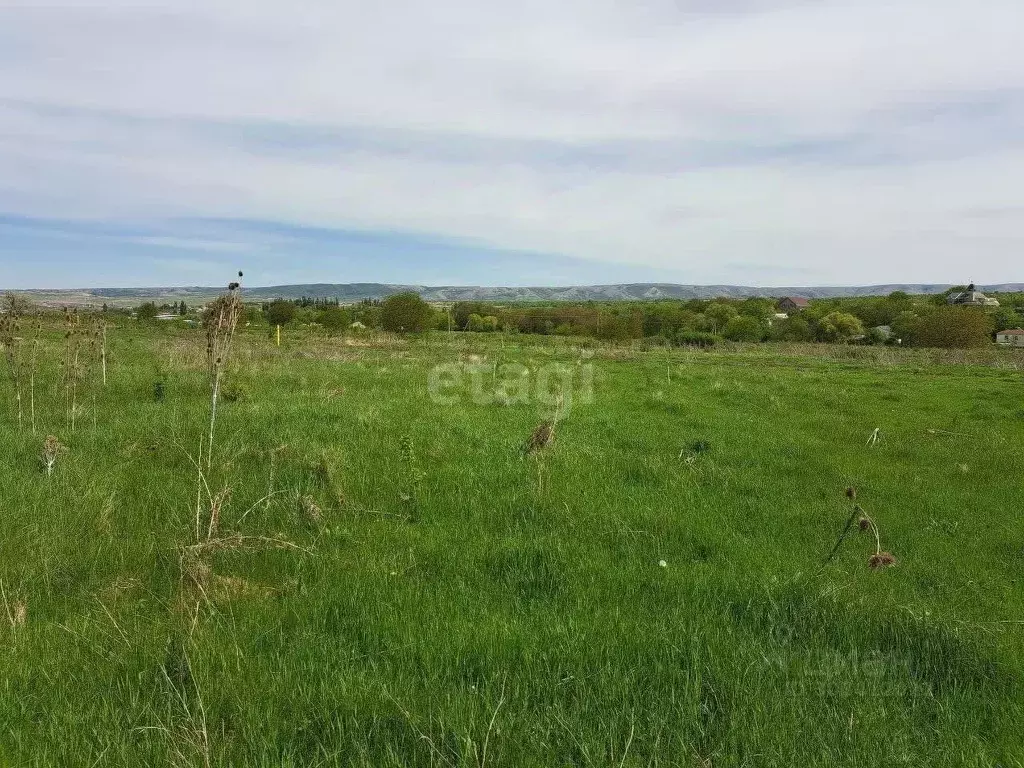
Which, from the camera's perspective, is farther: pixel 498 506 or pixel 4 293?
pixel 4 293

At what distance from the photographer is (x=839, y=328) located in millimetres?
80562

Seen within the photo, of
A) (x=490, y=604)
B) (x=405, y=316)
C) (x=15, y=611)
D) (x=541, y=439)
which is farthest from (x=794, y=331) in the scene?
(x=15, y=611)

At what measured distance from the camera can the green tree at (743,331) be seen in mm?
79188

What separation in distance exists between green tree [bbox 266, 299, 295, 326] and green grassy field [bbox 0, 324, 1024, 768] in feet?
161

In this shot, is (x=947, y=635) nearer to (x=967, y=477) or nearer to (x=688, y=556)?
(x=688, y=556)

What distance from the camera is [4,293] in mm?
9219

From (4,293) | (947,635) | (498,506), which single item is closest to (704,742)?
(947,635)

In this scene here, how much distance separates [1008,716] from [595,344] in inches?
1869

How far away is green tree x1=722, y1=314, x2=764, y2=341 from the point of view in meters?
79.2

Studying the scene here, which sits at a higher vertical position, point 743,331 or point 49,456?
point 743,331

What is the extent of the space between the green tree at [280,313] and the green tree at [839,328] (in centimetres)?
6642

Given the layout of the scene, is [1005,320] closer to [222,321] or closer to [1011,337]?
[1011,337]

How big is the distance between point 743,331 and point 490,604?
81608mm

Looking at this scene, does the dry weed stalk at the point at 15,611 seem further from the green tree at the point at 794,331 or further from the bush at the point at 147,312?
the green tree at the point at 794,331
